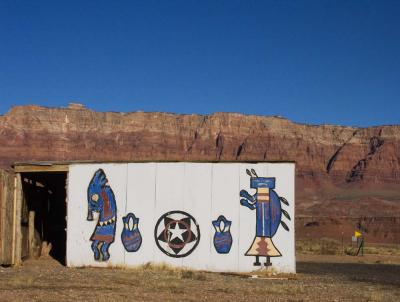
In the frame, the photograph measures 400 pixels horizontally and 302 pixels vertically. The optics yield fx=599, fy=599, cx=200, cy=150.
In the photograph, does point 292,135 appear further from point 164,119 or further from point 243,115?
A: point 164,119

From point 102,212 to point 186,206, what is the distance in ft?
9.92

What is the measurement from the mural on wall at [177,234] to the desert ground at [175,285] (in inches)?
28.7

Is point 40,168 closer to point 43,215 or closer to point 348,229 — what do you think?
point 43,215

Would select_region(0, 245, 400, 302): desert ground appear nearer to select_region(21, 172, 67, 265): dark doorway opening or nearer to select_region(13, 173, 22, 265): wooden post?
select_region(13, 173, 22, 265): wooden post

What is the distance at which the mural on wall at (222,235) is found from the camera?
800 inches

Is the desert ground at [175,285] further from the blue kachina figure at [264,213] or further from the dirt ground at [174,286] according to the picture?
the blue kachina figure at [264,213]

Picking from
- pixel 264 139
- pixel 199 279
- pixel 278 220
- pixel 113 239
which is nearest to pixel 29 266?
pixel 113 239

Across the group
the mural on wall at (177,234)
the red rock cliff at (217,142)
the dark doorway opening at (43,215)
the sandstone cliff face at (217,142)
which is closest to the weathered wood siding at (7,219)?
the dark doorway opening at (43,215)

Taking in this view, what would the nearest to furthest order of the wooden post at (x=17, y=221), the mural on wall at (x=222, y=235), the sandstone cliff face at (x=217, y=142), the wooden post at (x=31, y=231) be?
the mural on wall at (x=222, y=235), the wooden post at (x=17, y=221), the wooden post at (x=31, y=231), the sandstone cliff face at (x=217, y=142)

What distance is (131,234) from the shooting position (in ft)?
68.3

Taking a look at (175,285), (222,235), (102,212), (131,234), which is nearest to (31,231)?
(102,212)

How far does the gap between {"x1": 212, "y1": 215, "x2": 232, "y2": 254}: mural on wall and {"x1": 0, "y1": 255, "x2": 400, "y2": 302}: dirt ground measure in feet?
3.62

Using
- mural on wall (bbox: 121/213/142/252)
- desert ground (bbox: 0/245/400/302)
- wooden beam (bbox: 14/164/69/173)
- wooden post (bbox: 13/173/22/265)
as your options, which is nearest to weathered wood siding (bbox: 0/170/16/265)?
wooden post (bbox: 13/173/22/265)

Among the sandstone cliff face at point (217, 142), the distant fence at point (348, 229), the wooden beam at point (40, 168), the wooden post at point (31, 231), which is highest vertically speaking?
the sandstone cliff face at point (217, 142)
